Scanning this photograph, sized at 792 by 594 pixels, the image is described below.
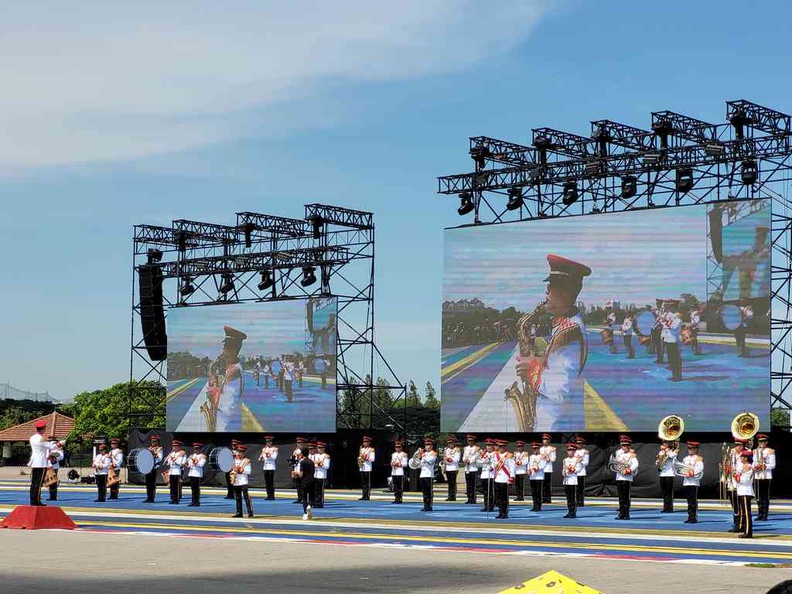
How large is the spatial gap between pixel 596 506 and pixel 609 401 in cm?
392

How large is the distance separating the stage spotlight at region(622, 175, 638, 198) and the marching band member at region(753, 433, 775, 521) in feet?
41.6

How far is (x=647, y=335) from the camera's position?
107ft

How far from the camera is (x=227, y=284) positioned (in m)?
46.3

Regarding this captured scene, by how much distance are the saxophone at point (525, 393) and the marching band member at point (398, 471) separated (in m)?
3.23

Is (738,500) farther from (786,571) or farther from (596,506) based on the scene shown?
(596,506)

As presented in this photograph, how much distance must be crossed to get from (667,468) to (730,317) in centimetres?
621

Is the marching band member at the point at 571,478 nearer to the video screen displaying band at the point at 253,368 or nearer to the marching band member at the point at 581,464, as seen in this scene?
the marching band member at the point at 581,464

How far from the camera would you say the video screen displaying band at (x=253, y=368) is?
40.5 meters

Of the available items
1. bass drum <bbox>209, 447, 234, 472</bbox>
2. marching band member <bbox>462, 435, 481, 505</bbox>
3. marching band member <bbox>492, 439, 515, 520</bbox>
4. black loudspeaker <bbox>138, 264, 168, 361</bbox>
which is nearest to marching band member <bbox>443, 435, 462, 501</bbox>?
marching band member <bbox>462, 435, 481, 505</bbox>

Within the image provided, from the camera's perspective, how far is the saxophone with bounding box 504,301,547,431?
112 feet

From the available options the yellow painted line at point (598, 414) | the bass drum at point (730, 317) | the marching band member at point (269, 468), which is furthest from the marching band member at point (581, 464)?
the marching band member at point (269, 468)

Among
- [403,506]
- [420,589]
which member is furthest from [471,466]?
[420,589]

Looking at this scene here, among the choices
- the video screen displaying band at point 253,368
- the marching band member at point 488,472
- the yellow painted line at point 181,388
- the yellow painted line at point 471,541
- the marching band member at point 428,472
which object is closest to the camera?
the yellow painted line at point 471,541

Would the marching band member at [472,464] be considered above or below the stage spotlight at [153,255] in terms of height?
below
